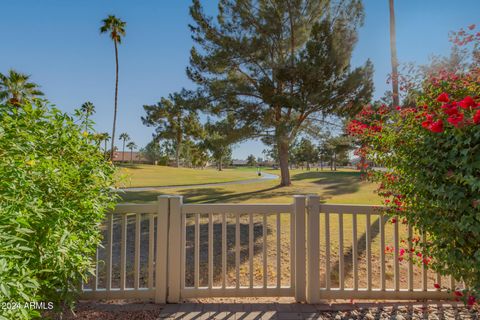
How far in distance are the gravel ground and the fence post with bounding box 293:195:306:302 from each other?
14cm

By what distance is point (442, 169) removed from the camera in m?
1.81

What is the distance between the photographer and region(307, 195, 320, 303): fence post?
2.53 meters

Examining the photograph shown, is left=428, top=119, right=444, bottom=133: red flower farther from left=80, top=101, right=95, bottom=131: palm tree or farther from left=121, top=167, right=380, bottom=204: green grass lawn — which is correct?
left=121, top=167, right=380, bottom=204: green grass lawn

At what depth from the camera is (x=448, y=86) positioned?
2018mm

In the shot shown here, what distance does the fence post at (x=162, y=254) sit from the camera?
254cm

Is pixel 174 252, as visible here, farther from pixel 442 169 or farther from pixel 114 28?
pixel 114 28

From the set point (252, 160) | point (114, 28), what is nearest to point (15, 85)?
point (114, 28)

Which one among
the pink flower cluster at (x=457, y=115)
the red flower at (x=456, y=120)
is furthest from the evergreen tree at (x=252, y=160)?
the red flower at (x=456, y=120)

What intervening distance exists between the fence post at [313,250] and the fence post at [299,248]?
0.18 feet

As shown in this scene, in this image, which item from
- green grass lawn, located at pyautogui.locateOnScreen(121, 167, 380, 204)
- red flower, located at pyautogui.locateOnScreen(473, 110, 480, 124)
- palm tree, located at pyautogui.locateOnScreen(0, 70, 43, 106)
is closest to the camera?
red flower, located at pyautogui.locateOnScreen(473, 110, 480, 124)

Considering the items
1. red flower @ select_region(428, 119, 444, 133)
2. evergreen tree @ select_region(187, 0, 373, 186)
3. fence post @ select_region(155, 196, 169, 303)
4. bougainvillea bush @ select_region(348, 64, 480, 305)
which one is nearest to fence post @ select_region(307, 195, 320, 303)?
bougainvillea bush @ select_region(348, 64, 480, 305)

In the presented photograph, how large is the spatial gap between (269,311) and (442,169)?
1994mm

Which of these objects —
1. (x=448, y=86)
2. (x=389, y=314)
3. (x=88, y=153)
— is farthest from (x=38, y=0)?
(x=389, y=314)

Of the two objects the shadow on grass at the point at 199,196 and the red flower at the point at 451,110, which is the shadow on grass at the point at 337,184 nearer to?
the shadow on grass at the point at 199,196
